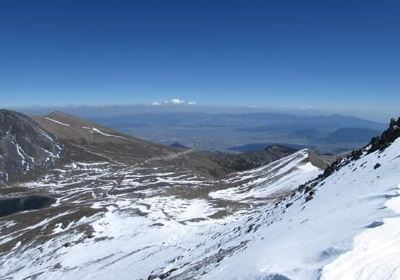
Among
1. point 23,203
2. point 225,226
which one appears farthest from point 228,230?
point 23,203

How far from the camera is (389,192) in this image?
27.9 m

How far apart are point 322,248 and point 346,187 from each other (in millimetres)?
19483

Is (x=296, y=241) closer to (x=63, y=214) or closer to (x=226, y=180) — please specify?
(x=63, y=214)

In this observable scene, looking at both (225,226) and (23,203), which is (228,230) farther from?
(23,203)

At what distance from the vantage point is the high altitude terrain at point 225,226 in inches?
828

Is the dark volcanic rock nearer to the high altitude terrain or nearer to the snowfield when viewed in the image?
the high altitude terrain

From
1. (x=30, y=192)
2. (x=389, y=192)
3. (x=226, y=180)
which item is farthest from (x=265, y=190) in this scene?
(x=389, y=192)

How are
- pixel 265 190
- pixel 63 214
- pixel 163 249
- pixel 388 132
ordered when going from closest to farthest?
pixel 388 132 < pixel 163 249 < pixel 63 214 < pixel 265 190

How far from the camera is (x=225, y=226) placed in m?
65.9

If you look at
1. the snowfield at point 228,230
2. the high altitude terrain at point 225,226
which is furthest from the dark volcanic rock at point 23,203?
the snowfield at point 228,230

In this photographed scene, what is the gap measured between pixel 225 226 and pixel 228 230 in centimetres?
925

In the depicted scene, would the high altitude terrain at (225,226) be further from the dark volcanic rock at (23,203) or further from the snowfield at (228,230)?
the dark volcanic rock at (23,203)

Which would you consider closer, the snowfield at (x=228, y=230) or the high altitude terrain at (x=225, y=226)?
the snowfield at (x=228, y=230)

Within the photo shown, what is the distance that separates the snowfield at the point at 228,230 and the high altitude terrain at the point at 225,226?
0.12 m
